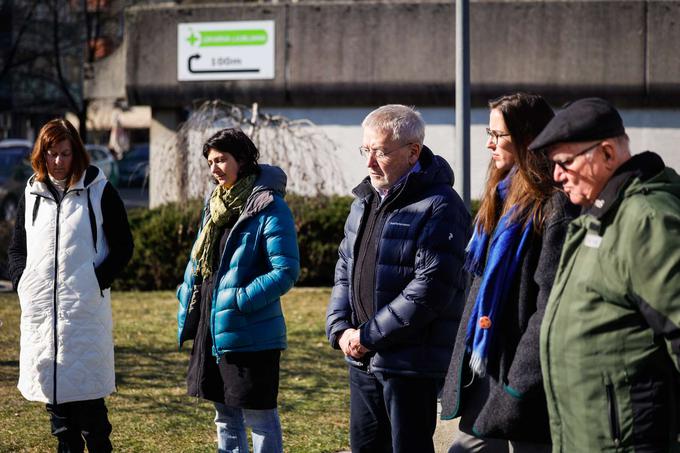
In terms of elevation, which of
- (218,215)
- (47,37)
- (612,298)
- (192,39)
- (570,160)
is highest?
(47,37)

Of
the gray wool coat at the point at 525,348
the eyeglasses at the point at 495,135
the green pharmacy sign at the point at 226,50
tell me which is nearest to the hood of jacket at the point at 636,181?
the gray wool coat at the point at 525,348

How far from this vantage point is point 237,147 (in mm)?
5191

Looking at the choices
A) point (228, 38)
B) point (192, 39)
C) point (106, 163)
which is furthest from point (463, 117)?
point (106, 163)

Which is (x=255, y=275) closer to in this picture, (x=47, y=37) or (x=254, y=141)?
(x=254, y=141)

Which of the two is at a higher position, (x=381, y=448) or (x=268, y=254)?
(x=268, y=254)

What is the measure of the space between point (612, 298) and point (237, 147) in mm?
2485

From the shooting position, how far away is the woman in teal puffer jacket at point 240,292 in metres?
5.06

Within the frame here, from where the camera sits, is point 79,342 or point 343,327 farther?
point 79,342

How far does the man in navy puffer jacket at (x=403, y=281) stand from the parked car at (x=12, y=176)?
1721 centimetres

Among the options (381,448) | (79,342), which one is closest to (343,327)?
(381,448)

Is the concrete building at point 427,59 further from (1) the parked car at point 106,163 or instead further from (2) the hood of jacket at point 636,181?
(1) the parked car at point 106,163

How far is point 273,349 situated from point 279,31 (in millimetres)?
10773

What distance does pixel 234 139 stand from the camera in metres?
5.18

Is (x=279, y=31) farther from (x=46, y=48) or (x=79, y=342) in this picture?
(x=46, y=48)
